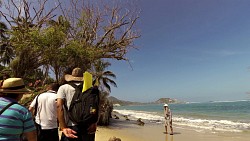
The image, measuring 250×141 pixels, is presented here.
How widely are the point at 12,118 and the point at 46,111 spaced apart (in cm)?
219

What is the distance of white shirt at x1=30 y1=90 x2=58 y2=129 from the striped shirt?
6.70 ft

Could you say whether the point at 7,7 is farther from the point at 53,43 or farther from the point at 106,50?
the point at 106,50

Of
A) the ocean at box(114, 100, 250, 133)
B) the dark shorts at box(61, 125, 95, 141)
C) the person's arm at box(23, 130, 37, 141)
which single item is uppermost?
the person's arm at box(23, 130, 37, 141)

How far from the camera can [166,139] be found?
12.1m

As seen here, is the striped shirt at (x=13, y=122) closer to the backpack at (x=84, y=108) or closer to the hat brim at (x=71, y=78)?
the backpack at (x=84, y=108)

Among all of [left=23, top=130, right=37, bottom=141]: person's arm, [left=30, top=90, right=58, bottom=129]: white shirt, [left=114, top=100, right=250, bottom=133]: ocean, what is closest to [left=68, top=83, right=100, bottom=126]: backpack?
[left=23, top=130, right=37, bottom=141]: person's arm

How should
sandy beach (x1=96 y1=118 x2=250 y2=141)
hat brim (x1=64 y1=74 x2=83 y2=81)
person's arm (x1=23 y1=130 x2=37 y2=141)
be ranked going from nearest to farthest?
person's arm (x1=23 y1=130 x2=37 y2=141), hat brim (x1=64 y1=74 x2=83 y2=81), sandy beach (x1=96 y1=118 x2=250 y2=141)

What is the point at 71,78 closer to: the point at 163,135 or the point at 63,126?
the point at 63,126

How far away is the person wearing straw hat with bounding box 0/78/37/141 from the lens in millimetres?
2195

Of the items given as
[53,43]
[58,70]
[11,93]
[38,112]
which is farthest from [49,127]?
[58,70]

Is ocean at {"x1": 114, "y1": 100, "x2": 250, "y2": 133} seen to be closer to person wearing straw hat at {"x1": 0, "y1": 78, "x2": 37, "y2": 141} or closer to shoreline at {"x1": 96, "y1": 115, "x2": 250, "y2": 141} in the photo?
shoreline at {"x1": 96, "y1": 115, "x2": 250, "y2": 141}

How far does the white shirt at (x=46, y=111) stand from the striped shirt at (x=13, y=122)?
6.70 ft

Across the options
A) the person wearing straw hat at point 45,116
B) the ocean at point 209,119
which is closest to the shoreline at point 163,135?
the ocean at point 209,119

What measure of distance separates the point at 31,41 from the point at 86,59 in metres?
2.68
